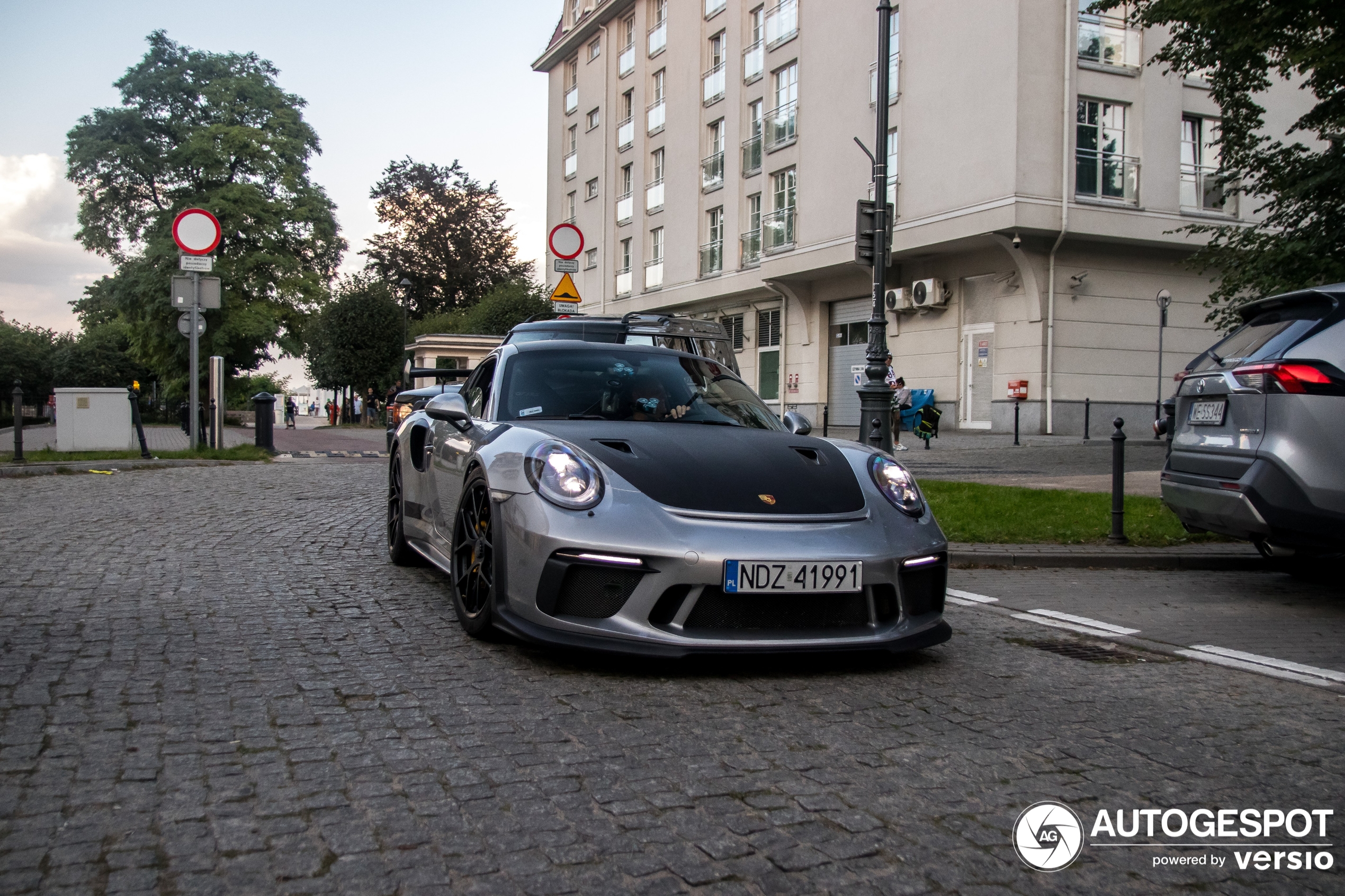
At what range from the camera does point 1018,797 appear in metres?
2.93

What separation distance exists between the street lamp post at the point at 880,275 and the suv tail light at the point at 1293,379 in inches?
253

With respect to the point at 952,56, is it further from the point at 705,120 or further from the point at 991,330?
the point at 705,120

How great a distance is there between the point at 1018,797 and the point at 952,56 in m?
25.7

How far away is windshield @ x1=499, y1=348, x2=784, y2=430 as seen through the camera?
537 centimetres

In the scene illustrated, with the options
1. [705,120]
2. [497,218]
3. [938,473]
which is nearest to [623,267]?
[705,120]

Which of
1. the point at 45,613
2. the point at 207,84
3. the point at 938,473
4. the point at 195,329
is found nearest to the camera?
the point at 45,613

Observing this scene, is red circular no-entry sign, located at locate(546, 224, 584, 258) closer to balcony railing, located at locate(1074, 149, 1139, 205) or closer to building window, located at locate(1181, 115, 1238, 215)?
balcony railing, located at locate(1074, 149, 1139, 205)

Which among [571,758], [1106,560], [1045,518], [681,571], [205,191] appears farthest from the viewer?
[205,191]

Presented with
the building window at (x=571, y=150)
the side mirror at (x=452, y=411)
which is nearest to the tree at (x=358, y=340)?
the building window at (x=571, y=150)

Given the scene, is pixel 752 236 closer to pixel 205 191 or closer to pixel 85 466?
pixel 205 191

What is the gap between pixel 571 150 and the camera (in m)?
48.5

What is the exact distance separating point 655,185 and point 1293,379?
37.2 meters

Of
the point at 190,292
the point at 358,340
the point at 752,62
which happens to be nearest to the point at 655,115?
the point at 752,62

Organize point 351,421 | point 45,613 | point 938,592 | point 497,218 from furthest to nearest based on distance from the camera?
point 497,218 → point 351,421 → point 45,613 → point 938,592
